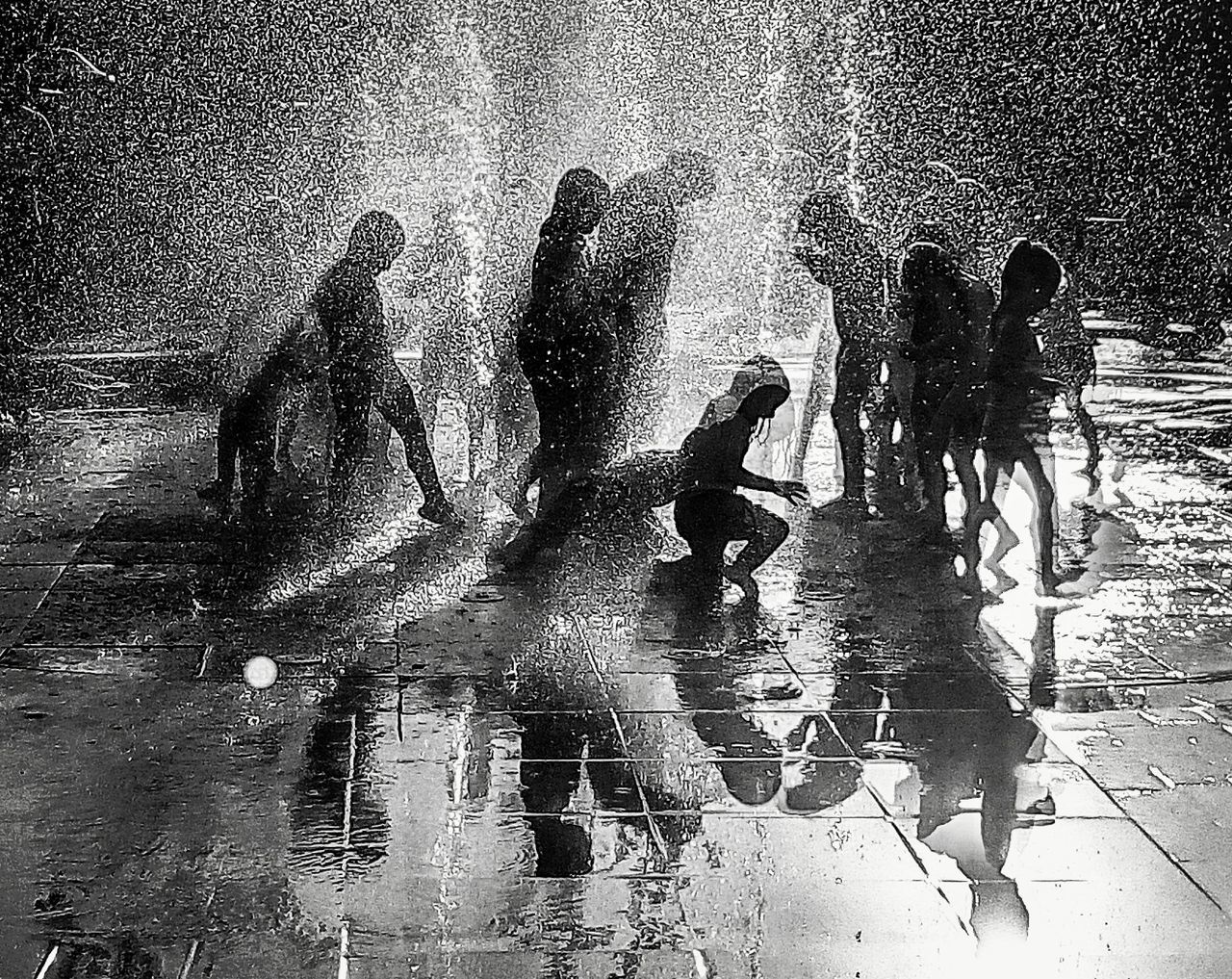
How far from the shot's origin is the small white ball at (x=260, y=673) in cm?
462

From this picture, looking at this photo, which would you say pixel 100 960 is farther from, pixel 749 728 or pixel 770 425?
pixel 770 425

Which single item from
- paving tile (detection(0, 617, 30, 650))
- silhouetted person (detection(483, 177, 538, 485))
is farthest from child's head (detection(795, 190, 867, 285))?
paving tile (detection(0, 617, 30, 650))

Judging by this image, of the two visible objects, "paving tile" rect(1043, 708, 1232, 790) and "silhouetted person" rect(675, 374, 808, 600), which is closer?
"paving tile" rect(1043, 708, 1232, 790)

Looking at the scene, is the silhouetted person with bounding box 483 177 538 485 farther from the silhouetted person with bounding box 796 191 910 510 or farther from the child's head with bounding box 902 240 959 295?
the child's head with bounding box 902 240 959 295

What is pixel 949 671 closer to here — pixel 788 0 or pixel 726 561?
pixel 726 561

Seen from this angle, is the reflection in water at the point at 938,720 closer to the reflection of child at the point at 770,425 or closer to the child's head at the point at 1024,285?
the child's head at the point at 1024,285

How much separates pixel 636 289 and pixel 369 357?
1.25 meters

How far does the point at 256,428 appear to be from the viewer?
686cm

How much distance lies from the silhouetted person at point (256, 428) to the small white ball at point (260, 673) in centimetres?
198

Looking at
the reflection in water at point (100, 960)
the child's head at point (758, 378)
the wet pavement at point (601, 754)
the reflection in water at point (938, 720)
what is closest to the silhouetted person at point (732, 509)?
the wet pavement at point (601, 754)

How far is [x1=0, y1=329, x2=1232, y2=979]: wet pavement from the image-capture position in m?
3.13

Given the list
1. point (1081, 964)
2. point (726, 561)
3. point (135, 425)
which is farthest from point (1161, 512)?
point (135, 425)

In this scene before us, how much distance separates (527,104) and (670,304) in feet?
5.89

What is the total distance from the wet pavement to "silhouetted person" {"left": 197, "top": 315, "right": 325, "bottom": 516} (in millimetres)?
253
